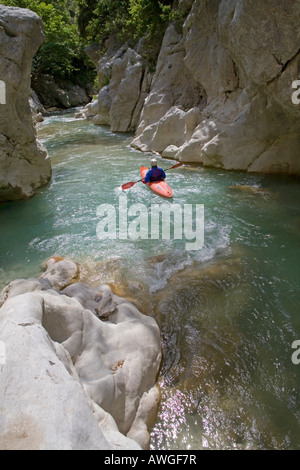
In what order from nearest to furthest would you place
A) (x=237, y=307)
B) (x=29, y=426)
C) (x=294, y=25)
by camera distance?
(x=29, y=426), (x=237, y=307), (x=294, y=25)

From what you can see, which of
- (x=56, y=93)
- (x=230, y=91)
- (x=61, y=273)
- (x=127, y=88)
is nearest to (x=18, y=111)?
(x=61, y=273)

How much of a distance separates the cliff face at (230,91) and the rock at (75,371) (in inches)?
256

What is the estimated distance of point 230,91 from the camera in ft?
32.0

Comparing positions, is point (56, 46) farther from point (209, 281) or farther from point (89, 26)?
point (209, 281)

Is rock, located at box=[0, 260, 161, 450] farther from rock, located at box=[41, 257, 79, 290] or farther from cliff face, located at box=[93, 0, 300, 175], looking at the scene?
cliff face, located at box=[93, 0, 300, 175]

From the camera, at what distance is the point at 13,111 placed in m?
7.28

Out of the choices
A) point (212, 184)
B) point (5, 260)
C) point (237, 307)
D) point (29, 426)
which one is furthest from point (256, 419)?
point (212, 184)

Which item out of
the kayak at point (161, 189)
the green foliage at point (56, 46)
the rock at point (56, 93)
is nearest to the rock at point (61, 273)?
the kayak at point (161, 189)

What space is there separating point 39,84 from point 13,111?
27.2 m

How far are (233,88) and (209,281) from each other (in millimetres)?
7876

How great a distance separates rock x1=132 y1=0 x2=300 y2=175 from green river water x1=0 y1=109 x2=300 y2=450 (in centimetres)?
93

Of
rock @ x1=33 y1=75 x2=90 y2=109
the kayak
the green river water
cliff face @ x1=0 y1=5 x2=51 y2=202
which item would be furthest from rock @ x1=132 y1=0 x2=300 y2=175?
rock @ x1=33 y1=75 x2=90 y2=109

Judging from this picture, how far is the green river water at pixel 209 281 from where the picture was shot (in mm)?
2705
